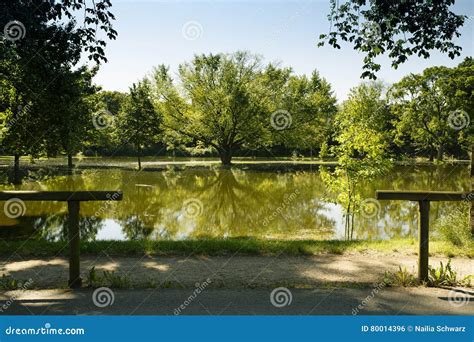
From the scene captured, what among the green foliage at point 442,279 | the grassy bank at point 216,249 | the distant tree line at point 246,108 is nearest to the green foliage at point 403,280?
the green foliage at point 442,279

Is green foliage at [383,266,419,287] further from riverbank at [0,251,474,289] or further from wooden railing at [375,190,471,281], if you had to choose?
riverbank at [0,251,474,289]

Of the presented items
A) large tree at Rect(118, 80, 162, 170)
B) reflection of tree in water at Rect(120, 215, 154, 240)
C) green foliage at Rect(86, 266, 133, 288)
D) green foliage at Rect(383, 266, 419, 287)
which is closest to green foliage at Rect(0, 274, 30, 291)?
green foliage at Rect(86, 266, 133, 288)

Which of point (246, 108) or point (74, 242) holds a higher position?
point (246, 108)

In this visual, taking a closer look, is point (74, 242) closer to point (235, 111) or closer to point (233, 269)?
point (233, 269)

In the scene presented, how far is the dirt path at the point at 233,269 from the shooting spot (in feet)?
23.2

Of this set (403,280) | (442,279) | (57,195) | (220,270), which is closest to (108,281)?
(57,195)

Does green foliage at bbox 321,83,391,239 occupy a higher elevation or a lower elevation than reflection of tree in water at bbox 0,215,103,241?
higher

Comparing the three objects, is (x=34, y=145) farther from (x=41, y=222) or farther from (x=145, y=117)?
(x=145, y=117)

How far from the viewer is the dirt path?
23.2 feet

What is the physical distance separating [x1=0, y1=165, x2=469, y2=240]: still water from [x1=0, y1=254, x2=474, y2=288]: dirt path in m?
6.26

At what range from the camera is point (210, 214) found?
66.8 ft

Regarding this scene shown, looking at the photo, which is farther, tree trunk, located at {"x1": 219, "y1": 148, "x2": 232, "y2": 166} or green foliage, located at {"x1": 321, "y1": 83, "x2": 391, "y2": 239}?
tree trunk, located at {"x1": 219, "y1": 148, "x2": 232, "y2": 166}

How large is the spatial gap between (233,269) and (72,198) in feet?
10.9

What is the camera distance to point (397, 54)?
9.84 metres
